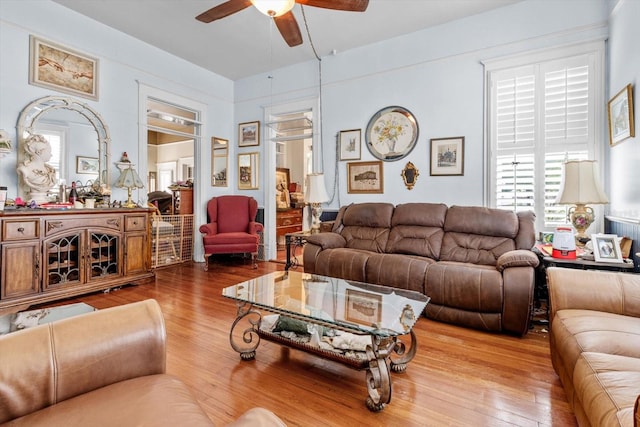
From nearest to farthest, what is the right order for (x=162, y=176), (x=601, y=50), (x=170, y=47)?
1. (x=601, y=50)
2. (x=170, y=47)
3. (x=162, y=176)

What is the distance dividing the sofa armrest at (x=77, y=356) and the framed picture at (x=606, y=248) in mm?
2963

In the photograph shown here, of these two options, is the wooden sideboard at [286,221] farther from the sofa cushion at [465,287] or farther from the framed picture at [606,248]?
the framed picture at [606,248]

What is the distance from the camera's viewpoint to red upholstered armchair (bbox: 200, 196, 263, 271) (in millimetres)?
4805

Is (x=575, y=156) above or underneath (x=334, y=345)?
above

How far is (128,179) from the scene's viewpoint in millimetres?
4035

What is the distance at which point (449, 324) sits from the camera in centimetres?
280

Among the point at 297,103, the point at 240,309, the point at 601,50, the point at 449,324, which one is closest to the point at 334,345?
the point at 240,309

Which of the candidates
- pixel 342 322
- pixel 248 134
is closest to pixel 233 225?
pixel 248 134

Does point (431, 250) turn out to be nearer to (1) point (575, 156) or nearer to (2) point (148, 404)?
(1) point (575, 156)

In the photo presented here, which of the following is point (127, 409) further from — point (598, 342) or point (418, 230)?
point (418, 230)

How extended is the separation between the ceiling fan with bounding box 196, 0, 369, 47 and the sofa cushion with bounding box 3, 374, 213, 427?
2344 millimetres

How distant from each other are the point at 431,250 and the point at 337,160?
1.99m

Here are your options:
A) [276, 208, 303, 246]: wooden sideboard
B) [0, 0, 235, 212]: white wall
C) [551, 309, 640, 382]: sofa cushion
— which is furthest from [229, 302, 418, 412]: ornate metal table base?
[276, 208, 303, 246]: wooden sideboard

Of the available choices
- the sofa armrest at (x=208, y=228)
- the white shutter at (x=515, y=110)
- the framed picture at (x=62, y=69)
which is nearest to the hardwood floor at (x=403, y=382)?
the white shutter at (x=515, y=110)
